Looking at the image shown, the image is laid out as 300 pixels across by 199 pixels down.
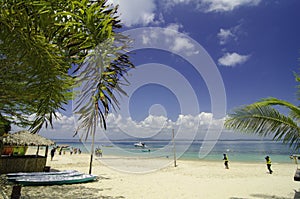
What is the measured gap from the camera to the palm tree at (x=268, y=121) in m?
6.17

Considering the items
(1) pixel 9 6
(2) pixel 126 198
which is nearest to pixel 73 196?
(2) pixel 126 198

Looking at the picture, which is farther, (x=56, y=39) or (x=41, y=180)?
(x=41, y=180)

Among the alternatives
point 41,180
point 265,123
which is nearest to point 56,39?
point 265,123

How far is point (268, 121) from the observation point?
20.6 ft

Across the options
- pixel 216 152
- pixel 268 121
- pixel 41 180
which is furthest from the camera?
pixel 216 152

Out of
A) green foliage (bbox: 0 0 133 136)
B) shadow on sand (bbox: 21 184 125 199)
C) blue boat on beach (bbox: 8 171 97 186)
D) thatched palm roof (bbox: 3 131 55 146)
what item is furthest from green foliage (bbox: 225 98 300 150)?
thatched palm roof (bbox: 3 131 55 146)

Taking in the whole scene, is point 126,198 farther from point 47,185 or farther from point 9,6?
point 9,6

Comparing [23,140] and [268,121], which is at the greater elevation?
[268,121]

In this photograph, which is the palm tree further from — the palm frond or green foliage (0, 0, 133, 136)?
green foliage (0, 0, 133, 136)

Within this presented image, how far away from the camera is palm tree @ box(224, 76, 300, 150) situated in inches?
243

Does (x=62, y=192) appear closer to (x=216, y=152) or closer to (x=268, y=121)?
(x=268, y=121)

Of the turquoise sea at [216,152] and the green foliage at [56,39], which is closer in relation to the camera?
→ the green foliage at [56,39]

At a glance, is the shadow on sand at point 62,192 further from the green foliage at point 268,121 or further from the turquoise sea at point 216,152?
the green foliage at point 268,121

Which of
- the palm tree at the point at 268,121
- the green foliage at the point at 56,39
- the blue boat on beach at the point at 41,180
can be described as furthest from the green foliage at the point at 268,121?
the blue boat on beach at the point at 41,180
